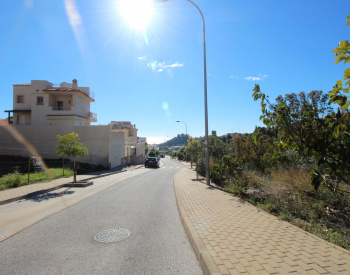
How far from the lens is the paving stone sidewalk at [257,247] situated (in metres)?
3.06

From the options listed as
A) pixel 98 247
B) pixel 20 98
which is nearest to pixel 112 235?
pixel 98 247

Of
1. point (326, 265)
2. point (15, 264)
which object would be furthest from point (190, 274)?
point (15, 264)

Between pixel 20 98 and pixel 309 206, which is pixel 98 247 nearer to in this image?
pixel 309 206

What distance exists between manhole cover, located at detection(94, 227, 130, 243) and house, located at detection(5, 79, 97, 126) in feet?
98.4

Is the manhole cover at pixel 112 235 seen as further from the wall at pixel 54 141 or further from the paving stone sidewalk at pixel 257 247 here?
the wall at pixel 54 141

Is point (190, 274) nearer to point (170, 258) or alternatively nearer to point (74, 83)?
point (170, 258)

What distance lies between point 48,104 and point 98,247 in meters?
33.3

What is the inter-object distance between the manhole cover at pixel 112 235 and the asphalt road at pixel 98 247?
0.12 m

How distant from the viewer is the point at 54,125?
91.5 ft

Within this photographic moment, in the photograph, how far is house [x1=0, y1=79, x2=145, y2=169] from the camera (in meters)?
22.8

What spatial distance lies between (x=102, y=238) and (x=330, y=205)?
531 cm

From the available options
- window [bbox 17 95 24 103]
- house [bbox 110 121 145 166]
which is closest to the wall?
house [bbox 110 121 145 166]

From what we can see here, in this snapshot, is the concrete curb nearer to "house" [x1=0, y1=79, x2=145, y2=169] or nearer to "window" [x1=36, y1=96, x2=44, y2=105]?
"house" [x1=0, y1=79, x2=145, y2=169]

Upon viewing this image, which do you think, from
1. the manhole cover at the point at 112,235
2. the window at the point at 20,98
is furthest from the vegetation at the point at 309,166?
the window at the point at 20,98
